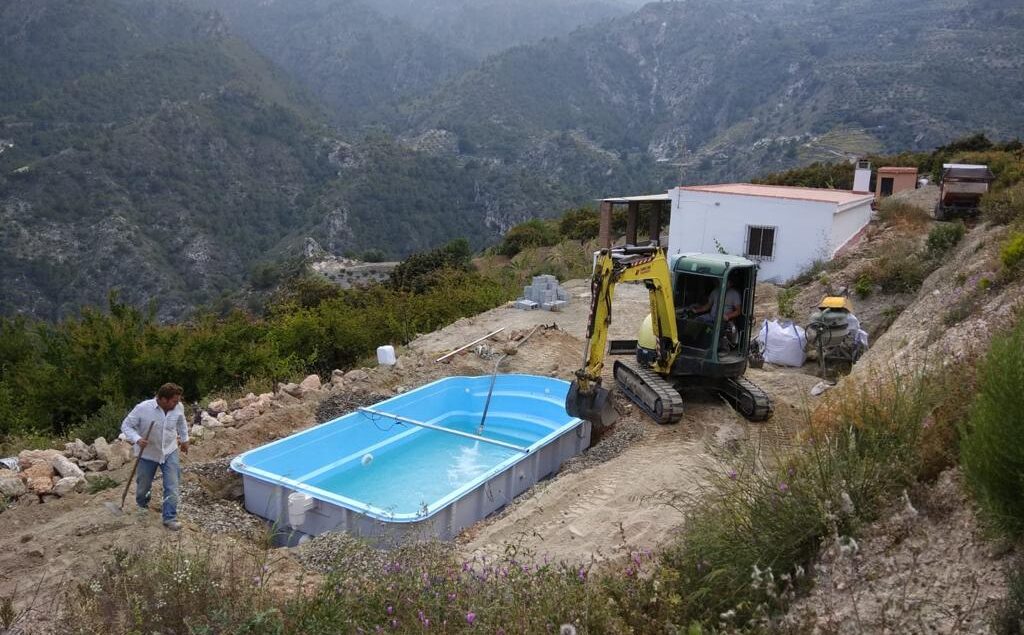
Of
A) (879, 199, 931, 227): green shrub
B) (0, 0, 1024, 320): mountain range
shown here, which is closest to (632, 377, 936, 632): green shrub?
(879, 199, 931, 227): green shrub

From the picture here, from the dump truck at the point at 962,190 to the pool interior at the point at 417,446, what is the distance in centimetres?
1599

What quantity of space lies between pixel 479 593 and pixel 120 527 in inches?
152

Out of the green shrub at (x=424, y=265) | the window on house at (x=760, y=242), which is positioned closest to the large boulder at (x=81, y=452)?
the window on house at (x=760, y=242)

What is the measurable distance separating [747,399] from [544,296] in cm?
851

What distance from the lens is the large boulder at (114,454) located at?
8.29 m

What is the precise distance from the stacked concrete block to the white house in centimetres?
548

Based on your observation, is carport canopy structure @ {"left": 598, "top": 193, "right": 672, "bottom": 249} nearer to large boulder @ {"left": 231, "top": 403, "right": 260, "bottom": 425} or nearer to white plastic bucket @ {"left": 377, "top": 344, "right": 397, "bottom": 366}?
white plastic bucket @ {"left": 377, "top": 344, "right": 397, "bottom": 366}

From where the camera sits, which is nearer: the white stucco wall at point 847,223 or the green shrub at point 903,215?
the white stucco wall at point 847,223

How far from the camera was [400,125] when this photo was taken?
408 feet

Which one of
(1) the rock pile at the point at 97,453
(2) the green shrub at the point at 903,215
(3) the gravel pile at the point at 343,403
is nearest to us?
(1) the rock pile at the point at 97,453

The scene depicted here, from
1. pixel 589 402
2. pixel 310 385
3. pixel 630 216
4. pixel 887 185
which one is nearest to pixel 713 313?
pixel 589 402

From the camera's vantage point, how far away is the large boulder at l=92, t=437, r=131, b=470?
829 centimetres

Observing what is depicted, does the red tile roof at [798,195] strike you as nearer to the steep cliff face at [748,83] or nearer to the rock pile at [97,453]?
the rock pile at [97,453]

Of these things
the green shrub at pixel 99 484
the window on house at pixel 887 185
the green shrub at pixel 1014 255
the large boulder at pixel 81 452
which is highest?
the green shrub at pixel 1014 255
